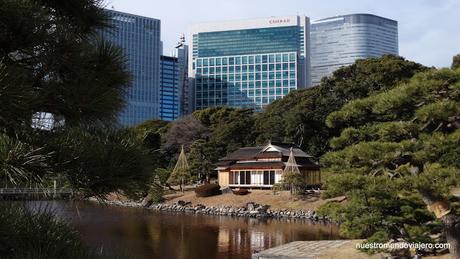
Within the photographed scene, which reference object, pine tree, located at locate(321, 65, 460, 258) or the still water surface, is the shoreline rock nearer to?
the still water surface

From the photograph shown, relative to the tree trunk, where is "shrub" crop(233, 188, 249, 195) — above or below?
below

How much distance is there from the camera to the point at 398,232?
724 centimetres

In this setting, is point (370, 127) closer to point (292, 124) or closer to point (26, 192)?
point (26, 192)

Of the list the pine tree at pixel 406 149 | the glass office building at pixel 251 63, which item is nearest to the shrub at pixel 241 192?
the pine tree at pixel 406 149

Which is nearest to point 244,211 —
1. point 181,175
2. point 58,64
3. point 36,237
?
point 181,175

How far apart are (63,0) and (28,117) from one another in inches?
30.1

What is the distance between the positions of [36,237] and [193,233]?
1336 centimetres

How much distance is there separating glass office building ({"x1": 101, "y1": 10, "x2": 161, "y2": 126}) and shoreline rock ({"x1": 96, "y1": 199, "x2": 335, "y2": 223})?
16.0 meters

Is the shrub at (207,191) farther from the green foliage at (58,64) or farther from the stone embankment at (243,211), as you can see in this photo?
the green foliage at (58,64)

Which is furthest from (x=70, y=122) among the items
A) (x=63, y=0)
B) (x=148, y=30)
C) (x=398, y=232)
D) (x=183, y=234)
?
(x=183, y=234)

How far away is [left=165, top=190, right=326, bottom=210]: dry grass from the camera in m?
21.8

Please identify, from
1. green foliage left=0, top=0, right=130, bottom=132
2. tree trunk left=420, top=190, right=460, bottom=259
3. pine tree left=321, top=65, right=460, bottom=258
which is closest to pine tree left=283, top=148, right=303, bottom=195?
pine tree left=321, top=65, right=460, bottom=258

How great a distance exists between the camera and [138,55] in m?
4.12

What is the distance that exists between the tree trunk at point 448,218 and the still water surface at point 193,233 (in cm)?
556
